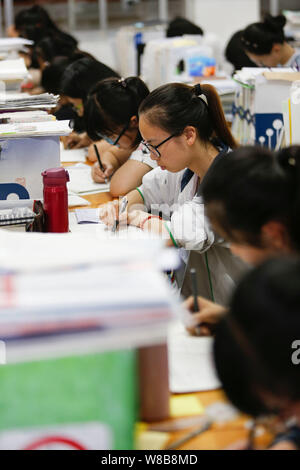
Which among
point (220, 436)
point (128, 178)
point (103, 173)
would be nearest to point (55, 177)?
point (128, 178)

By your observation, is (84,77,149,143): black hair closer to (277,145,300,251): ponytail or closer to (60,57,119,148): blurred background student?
(60,57,119,148): blurred background student

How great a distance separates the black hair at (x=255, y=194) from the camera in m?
1.19

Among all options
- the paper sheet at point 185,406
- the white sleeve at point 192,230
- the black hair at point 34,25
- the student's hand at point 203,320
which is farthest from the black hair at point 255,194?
the black hair at point 34,25

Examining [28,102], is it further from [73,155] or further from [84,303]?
[84,303]

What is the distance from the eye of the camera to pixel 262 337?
30.3 inches

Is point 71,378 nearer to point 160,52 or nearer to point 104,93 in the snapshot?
point 104,93

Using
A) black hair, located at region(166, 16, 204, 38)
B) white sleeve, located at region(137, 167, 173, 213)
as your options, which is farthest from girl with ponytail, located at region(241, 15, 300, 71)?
white sleeve, located at region(137, 167, 173, 213)

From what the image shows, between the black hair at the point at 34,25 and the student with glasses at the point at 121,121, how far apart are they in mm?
3118

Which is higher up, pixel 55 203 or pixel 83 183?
pixel 55 203

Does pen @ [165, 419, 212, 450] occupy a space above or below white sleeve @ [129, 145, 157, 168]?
above

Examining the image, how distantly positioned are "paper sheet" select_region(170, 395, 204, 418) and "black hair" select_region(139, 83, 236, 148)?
1.07 metres

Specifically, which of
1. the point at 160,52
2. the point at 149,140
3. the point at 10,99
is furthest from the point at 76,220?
the point at 160,52

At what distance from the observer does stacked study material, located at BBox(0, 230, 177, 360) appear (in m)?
0.80

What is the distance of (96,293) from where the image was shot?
833 mm
